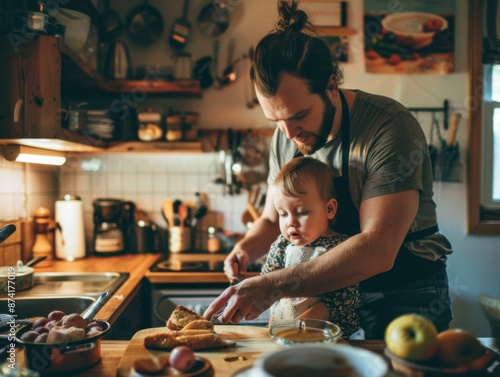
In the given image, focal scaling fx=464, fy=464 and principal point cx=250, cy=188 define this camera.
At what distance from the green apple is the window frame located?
2529 millimetres

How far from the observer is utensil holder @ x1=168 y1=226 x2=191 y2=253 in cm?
298

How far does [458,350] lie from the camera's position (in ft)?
2.81

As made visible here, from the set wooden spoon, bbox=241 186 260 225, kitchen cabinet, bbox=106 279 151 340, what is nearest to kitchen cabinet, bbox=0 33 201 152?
kitchen cabinet, bbox=106 279 151 340

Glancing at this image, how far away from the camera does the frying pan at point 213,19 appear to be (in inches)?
121

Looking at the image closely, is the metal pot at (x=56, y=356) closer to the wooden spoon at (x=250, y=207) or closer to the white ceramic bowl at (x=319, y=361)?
the white ceramic bowl at (x=319, y=361)

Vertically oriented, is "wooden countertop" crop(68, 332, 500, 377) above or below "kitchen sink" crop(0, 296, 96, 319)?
above

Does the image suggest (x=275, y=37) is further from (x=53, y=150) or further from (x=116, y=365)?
(x=53, y=150)

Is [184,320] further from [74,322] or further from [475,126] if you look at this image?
[475,126]

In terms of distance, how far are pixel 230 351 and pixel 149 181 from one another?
7.06ft

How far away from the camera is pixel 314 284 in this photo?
4.19 ft

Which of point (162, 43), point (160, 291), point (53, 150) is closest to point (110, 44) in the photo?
point (162, 43)

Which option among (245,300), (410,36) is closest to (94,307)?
(245,300)

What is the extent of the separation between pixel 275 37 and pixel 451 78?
2.09 metres

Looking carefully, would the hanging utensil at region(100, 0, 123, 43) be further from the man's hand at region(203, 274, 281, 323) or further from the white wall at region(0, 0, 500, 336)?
the man's hand at region(203, 274, 281, 323)
